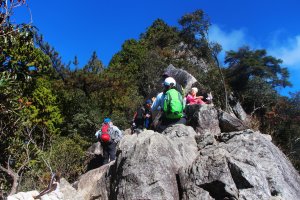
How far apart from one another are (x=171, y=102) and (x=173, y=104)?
92 mm

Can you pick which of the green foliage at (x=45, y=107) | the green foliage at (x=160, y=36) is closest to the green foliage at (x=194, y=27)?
the green foliage at (x=160, y=36)

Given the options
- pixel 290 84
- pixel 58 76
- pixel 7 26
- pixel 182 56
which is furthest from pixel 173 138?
pixel 182 56

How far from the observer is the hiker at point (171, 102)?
10.8 metres

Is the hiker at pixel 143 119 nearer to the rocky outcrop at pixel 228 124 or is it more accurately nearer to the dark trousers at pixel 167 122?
the rocky outcrop at pixel 228 124

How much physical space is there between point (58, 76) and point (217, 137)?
15.5 metres

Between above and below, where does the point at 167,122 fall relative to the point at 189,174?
above

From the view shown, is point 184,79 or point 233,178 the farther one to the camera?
point 184,79

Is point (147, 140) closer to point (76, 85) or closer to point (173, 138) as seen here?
point (173, 138)

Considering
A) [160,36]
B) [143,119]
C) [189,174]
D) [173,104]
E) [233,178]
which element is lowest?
[233,178]

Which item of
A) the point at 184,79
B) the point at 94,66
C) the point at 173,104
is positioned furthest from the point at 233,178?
the point at 94,66

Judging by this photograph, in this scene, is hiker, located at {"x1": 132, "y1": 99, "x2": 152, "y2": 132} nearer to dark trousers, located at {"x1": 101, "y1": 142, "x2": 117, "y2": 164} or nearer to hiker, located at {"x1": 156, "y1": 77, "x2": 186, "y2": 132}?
dark trousers, located at {"x1": 101, "y1": 142, "x2": 117, "y2": 164}

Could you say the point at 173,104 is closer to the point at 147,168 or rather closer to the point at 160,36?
the point at 147,168

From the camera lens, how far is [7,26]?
802 centimetres

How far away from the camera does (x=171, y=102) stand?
10773 millimetres
